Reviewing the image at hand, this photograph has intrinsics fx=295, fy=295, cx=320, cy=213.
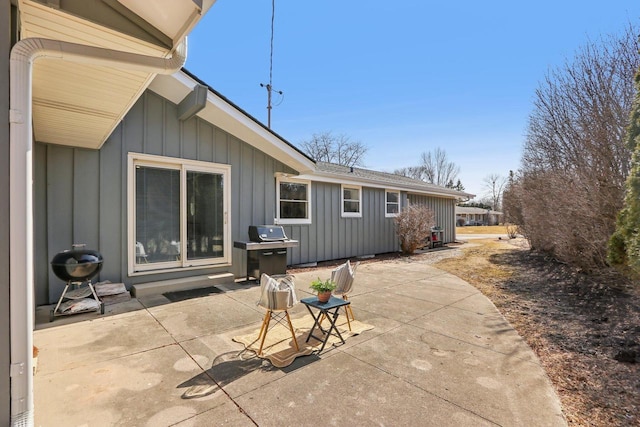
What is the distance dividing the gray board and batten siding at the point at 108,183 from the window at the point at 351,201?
4131 mm

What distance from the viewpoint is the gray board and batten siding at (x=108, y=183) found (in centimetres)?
447

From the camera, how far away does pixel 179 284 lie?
5.40 meters

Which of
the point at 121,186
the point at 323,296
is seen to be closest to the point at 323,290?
the point at 323,296

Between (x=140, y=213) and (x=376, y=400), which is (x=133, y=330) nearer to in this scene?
(x=140, y=213)

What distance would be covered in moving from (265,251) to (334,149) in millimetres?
24614

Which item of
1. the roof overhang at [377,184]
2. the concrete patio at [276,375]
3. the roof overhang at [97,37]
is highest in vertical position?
the roof overhang at [97,37]

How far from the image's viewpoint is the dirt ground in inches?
92.1

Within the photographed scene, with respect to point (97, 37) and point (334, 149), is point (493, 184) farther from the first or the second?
point (97, 37)

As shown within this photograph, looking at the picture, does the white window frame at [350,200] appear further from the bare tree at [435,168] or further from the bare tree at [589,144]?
the bare tree at [435,168]

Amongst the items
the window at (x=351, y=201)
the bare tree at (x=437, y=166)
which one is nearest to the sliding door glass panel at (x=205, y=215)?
the window at (x=351, y=201)

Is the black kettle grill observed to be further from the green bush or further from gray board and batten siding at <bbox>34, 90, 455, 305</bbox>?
the green bush

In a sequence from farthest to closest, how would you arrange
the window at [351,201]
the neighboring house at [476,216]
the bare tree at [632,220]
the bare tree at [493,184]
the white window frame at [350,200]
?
the bare tree at [493,184] → the neighboring house at [476,216] → the window at [351,201] → the white window frame at [350,200] → the bare tree at [632,220]

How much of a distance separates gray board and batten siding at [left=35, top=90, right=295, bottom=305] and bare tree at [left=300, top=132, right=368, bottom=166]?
22.8 meters

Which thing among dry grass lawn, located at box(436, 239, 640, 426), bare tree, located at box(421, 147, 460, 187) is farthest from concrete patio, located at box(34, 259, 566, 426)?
bare tree, located at box(421, 147, 460, 187)
